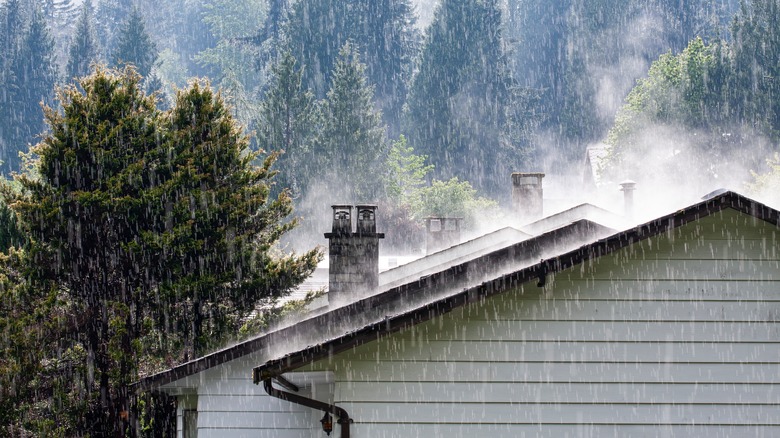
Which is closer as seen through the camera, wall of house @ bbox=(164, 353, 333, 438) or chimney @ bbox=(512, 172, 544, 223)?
wall of house @ bbox=(164, 353, 333, 438)

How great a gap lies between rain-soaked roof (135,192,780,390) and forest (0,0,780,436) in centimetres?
588

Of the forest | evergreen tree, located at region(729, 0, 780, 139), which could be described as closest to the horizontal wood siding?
the forest

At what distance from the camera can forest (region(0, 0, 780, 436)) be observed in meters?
15.9

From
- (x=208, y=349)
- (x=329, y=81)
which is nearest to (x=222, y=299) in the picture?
(x=208, y=349)

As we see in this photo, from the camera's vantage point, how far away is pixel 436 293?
9.28 meters

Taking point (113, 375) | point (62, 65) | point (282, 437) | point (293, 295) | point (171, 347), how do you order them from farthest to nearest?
point (62, 65), point (293, 295), point (171, 347), point (113, 375), point (282, 437)

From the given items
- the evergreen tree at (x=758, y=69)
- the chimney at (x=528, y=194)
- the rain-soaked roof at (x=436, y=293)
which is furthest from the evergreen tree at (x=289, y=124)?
the rain-soaked roof at (x=436, y=293)

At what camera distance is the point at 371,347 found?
6.68 metres

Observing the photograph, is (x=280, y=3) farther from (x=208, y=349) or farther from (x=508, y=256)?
(x=508, y=256)

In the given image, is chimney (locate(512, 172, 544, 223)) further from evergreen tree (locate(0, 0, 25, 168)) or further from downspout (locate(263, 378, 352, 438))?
evergreen tree (locate(0, 0, 25, 168))

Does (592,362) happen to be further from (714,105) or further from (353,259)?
(714,105)

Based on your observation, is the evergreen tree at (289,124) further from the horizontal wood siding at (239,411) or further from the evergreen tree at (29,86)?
the horizontal wood siding at (239,411)

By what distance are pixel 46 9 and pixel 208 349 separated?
91.3 metres

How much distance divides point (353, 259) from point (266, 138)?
4801cm
